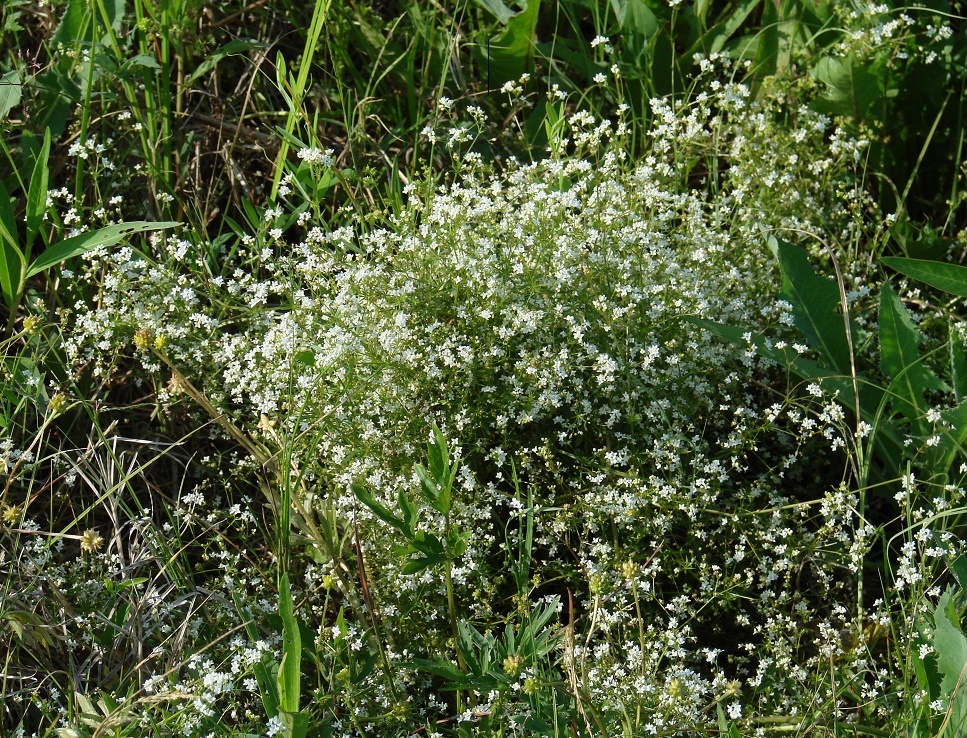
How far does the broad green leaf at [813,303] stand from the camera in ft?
9.54

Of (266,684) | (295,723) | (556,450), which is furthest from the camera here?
(556,450)

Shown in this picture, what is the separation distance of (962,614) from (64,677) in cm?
199

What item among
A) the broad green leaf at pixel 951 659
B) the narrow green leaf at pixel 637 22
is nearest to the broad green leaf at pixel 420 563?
the broad green leaf at pixel 951 659

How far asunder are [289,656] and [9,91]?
219 centimetres

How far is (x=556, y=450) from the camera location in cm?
272

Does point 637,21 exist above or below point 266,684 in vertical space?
above

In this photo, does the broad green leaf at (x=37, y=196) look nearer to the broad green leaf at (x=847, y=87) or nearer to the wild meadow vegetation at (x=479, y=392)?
the wild meadow vegetation at (x=479, y=392)

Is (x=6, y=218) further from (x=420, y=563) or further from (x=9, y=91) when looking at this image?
(x=420, y=563)

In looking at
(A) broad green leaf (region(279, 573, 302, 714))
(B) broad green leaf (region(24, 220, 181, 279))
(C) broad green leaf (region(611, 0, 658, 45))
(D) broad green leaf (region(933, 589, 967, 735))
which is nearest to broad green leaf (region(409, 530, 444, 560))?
(A) broad green leaf (region(279, 573, 302, 714))

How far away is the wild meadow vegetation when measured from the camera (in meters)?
2.26

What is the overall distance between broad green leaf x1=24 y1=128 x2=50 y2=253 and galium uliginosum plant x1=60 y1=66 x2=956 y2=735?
0.21 m

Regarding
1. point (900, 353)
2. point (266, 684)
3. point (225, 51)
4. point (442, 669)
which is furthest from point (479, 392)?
point (225, 51)

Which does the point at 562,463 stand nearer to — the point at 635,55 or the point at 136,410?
the point at 136,410

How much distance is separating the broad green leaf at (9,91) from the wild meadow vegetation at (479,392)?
13 millimetres
